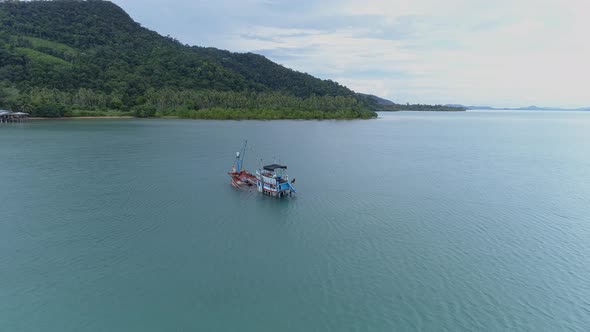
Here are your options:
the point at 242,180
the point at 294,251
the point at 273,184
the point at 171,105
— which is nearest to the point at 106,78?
the point at 171,105

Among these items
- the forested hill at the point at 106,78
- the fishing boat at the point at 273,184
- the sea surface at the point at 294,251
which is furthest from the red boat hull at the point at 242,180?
the forested hill at the point at 106,78

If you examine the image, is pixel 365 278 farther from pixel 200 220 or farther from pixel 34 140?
pixel 34 140

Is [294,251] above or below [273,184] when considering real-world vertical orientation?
below

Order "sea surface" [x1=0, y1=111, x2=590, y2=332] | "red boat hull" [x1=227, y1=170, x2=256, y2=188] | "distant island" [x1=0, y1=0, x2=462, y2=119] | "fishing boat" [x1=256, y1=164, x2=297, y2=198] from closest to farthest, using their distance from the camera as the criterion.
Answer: "sea surface" [x1=0, y1=111, x2=590, y2=332] → "fishing boat" [x1=256, y1=164, x2=297, y2=198] → "red boat hull" [x1=227, y1=170, x2=256, y2=188] → "distant island" [x1=0, y1=0, x2=462, y2=119]

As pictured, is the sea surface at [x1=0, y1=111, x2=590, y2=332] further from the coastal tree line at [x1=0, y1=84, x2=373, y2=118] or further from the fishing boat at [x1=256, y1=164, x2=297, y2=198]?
the coastal tree line at [x1=0, y1=84, x2=373, y2=118]

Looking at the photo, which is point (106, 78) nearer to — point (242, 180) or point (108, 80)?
point (108, 80)

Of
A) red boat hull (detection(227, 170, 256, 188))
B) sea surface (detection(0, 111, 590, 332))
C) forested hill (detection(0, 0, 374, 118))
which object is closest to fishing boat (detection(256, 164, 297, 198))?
sea surface (detection(0, 111, 590, 332))
